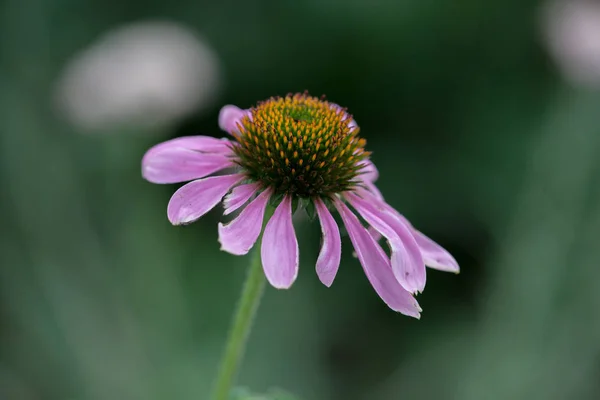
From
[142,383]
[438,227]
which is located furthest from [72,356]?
[438,227]

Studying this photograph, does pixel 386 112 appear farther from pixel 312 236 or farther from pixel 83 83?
pixel 83 83

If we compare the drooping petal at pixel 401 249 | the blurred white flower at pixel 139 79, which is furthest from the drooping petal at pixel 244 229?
the blurred white flower at pixel 139 79

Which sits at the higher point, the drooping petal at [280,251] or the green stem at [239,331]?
the drooping petal at [280,251]

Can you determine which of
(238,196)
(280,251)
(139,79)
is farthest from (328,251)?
(139,79)

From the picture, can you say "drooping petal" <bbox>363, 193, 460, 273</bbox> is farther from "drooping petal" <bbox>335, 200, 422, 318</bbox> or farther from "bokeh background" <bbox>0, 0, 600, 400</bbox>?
"bokeh background" <bbox>0, 0, 600, 400</bbox>

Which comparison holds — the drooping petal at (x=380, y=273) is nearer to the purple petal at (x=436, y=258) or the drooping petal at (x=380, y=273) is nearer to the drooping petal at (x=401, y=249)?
the drooping petal at (x=401, y=249)

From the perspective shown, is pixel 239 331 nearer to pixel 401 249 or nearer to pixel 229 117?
pixel 401 249
